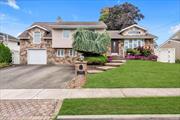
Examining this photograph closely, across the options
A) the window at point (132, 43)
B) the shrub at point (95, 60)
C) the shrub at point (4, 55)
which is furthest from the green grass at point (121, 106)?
the window at point (132, 43)

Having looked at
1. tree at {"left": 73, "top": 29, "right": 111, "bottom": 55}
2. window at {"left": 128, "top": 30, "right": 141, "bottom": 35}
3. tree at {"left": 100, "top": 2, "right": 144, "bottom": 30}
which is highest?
tree at {"left": 100, "top": 2, "right": 144, "bottom": 30}

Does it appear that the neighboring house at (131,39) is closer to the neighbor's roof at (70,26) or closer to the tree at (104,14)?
the neighbor's roof at (70,26)

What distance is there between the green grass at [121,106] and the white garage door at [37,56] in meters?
21.3

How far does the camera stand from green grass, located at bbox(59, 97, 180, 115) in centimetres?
664

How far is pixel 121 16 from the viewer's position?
1841 inches

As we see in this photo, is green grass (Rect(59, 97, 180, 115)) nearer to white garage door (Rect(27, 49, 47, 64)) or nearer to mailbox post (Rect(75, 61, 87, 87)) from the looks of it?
mailbox post (Rect(75, 61, 87, 87))

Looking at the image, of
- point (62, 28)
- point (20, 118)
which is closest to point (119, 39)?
point (62, 28)

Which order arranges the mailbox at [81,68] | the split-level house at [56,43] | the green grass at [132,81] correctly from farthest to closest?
the split-level house at [56,43] → the mailbox at [81,68] → the green grass at [132,81]

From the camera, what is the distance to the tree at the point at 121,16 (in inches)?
1820

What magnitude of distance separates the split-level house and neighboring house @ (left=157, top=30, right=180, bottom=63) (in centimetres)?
170

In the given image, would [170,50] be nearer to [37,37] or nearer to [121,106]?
[37,37]

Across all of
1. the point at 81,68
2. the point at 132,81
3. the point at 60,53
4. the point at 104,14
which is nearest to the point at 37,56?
the point at 60,53

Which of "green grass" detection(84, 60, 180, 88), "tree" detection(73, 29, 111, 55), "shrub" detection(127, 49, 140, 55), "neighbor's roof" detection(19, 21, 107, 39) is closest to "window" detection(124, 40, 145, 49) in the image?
"shrub" detection(127, 49, 140, 55)

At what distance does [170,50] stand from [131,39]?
A: 519cm
